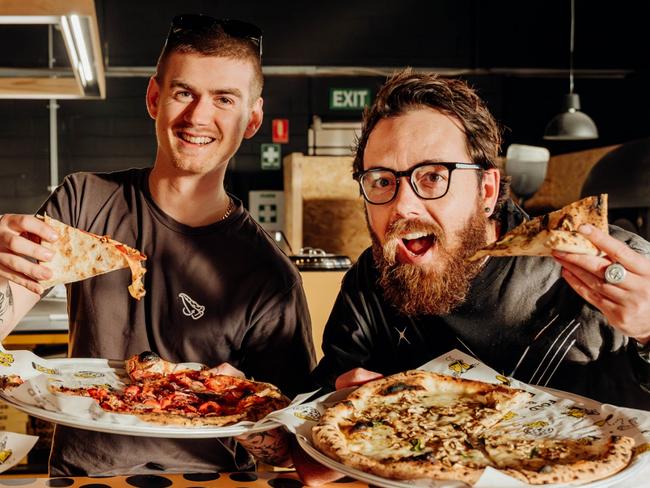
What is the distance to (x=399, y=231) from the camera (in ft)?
5.94

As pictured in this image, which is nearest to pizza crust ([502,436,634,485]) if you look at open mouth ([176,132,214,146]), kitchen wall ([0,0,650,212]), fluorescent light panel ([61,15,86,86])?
open mouth ([176,132,214,146])

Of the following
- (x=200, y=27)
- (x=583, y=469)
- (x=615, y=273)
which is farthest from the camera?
(x=200, y=27)

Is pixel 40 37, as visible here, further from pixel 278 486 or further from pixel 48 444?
pixel 278 486

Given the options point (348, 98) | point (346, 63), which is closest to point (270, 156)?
point (348, 98)

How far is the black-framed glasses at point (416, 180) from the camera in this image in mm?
1840

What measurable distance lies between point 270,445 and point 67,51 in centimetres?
173

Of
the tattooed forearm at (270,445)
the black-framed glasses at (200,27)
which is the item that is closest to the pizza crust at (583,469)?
the tattooed forearm at (270,445)

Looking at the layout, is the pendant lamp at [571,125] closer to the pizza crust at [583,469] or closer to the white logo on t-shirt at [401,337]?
the white logo on t-shirt at [401,337]

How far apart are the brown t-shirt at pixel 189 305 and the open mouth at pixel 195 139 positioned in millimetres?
225

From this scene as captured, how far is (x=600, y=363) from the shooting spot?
184 centimetres

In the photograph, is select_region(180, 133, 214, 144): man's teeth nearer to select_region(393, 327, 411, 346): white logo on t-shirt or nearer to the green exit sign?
select_region(393, 327, 411, 346): white logo on t-shirt

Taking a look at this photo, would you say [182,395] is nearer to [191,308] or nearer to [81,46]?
[191,308]

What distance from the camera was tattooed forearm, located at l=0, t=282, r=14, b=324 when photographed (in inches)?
75.1

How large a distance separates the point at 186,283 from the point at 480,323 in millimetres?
873
